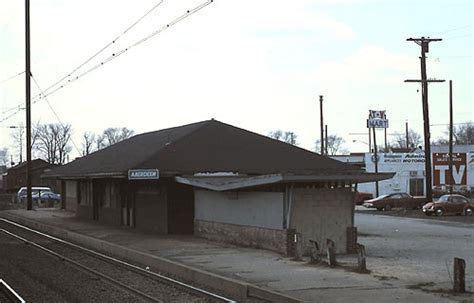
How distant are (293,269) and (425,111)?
2691 centimetres

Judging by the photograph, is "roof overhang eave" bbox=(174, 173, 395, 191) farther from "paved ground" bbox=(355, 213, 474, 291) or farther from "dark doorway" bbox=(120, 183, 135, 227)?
"dark doorway" bbox=(120, 183, 135, 227)

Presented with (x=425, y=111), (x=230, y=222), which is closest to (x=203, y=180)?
(x=230, y=222)

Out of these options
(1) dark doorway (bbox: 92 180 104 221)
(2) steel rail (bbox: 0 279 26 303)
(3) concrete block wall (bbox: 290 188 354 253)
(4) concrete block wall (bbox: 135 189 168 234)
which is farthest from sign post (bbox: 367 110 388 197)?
(2) steel rail (bbox: 0 279 26 303)

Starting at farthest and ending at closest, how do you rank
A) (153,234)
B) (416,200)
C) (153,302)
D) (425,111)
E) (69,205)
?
(416,200)
(69,205)
(425,111)
(153,234)
(153,302)

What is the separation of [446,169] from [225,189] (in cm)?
4900

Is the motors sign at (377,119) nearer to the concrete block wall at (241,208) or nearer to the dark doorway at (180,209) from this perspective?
the dark doorway at (180,209)

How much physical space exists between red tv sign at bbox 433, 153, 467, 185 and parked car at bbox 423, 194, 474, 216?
76.7 ft

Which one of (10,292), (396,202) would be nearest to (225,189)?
(10,292)

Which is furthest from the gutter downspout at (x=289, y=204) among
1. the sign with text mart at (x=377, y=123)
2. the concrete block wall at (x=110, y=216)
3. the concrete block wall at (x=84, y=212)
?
the sign with text mart at (x=377, y=123)

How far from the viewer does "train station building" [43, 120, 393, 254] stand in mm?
17500

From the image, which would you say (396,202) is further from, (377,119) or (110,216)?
(110,216)

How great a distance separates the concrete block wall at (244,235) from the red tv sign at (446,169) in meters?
45.4

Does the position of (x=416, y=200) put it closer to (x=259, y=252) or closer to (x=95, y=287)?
(x=259, y=252)

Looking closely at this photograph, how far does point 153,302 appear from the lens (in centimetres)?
1085
